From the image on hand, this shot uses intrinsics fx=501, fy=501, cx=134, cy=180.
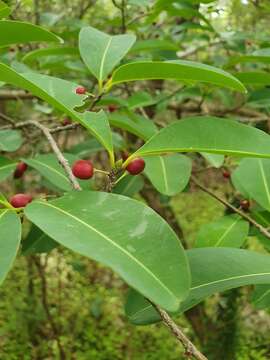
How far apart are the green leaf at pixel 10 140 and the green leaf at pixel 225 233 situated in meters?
0.50

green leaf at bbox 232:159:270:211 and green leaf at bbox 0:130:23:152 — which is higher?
green leaf at bbox 0:130:23:152

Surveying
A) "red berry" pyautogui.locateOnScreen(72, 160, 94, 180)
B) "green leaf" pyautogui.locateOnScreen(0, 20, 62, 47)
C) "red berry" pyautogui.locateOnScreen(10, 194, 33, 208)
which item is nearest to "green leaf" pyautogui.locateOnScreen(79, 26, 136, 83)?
"green leaf" pyautogui.locateOnScreen(0, 20, 62, 47)

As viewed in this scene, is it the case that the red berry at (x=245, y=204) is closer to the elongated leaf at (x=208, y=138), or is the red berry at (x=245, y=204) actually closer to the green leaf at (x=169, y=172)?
the green leaf at (x=169, y=172)

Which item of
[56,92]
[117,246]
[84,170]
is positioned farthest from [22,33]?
[117,246]

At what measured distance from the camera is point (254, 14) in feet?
14.7

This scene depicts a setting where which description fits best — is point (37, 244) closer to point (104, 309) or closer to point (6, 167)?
point (6, 167)

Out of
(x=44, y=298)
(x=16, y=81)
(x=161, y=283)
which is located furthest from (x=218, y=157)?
(x=44, y=298)

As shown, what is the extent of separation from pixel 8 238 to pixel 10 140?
27.2 inches

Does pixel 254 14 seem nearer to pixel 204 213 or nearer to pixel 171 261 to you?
pixel 204 213

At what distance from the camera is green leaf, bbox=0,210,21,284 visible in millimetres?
579

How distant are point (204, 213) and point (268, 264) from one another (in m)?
5.51

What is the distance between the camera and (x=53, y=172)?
1.09m

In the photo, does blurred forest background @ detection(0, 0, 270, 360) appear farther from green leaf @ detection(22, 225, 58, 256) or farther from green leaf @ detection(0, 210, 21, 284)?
green leaf @ detection(0, 210, 21, 284)

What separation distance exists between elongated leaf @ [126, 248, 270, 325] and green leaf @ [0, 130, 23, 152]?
598 mm
